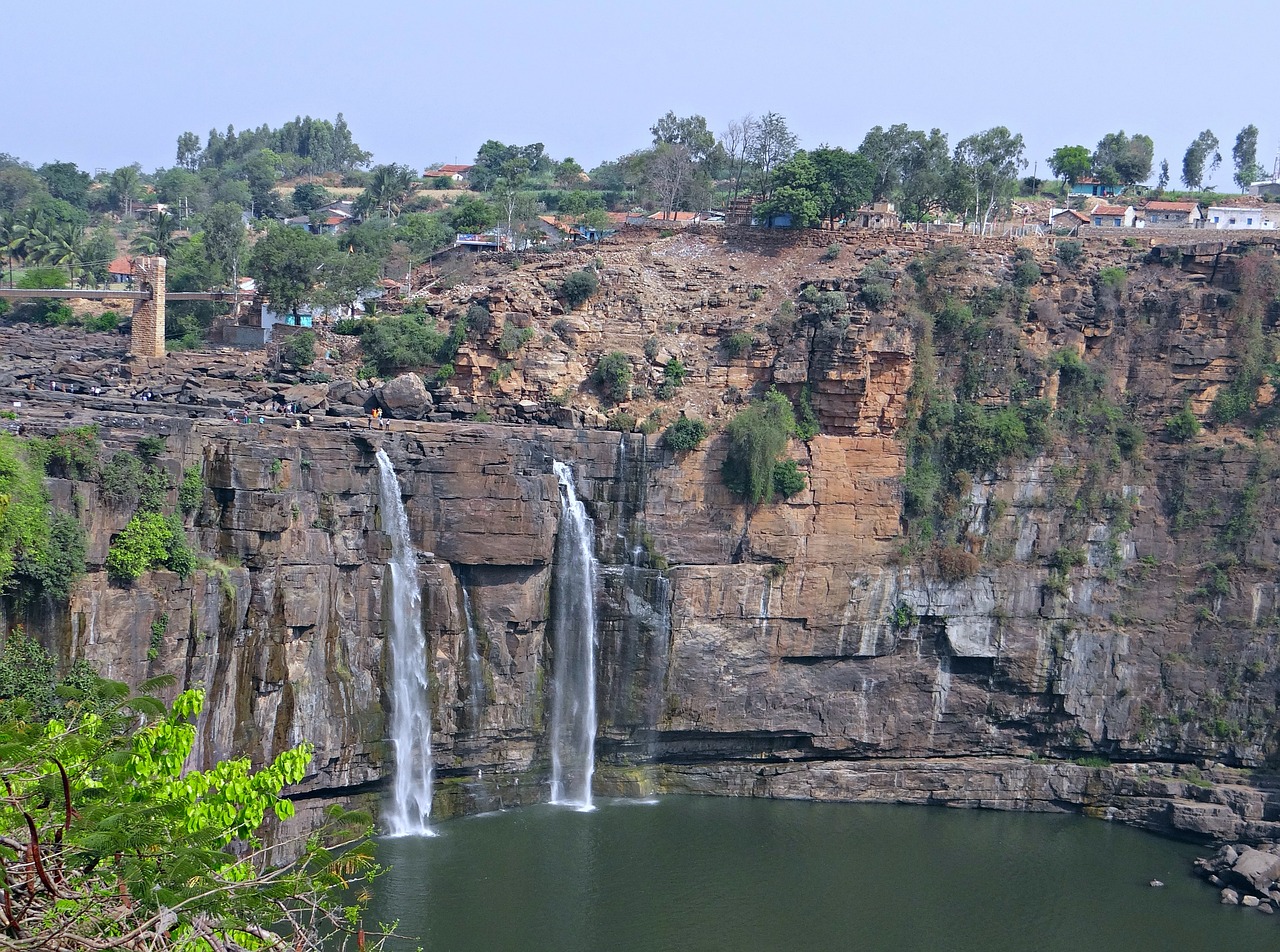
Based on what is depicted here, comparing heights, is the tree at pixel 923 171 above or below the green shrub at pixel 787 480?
above

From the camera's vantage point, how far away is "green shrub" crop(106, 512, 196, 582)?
2884cm

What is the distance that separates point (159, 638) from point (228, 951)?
69.0 ft

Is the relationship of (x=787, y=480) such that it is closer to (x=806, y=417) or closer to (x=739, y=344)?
(x=806, y=417)

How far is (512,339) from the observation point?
40.7m

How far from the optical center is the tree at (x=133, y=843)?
→ 28.8 feet

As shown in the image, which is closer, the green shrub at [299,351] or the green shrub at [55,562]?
the green shrub at [55,562]

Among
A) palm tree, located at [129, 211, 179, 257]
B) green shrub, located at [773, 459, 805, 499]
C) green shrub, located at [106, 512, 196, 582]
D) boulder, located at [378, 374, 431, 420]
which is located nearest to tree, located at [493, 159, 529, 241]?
palm tree, located at [129, 211, 179, 257]

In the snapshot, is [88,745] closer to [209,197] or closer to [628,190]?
[628,190]

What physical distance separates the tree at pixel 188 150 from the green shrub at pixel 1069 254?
7365cm

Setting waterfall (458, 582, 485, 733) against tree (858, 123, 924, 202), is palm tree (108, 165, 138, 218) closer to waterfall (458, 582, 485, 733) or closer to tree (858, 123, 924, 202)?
tree (858, 123, 924, 202)

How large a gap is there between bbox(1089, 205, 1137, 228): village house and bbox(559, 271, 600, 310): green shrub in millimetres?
19086

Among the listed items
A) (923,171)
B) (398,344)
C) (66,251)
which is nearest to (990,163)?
(923,171)

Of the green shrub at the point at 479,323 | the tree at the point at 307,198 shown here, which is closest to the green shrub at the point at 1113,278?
the green shrub at the point at 479,323

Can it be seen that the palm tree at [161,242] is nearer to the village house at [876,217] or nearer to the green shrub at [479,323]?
the green shrub at [479,323]
